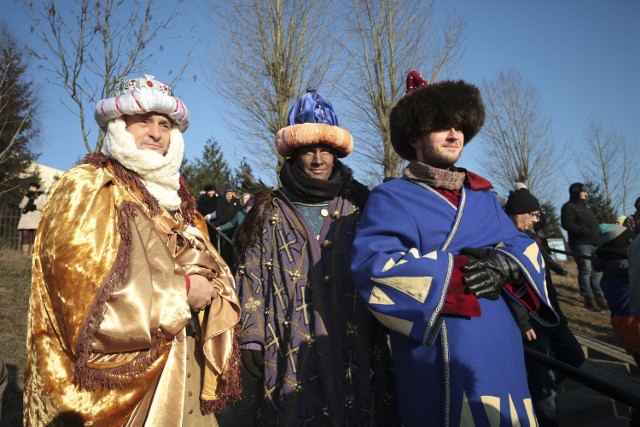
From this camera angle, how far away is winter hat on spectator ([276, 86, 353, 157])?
259cm

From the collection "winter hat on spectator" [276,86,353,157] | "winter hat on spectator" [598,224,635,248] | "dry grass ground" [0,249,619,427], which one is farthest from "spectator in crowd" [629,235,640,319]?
"dry grass ground" [0,249,619,427]

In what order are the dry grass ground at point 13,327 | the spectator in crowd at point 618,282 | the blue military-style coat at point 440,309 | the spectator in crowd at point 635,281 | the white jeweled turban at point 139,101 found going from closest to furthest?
1. the blue military-style coat at point 440,309
2. the white jeweled turban at point 139,101
3. the spectator in crowd at point 635,281
4. the spectator in crowd at point 618,282
5. the dry grass ground at point 13,327

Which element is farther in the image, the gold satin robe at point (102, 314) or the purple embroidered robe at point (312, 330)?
the purple embroidered robe at point (312, 330)

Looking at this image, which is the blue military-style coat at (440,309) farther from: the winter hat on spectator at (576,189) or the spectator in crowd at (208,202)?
the spectator in crowd at (208,202)

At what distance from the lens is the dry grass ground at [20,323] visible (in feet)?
12.6

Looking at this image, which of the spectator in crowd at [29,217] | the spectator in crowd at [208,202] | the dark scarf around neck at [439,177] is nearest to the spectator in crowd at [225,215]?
the spectator in crowd at [208,202]

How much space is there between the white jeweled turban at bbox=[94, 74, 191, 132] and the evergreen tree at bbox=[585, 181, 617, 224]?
22418 millimetres

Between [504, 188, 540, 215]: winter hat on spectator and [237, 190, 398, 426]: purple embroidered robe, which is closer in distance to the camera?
[237, 190, 398, 426]: purple embroidered robe

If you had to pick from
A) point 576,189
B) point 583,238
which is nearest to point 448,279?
point 583,238

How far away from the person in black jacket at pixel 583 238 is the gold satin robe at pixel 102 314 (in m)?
7.91

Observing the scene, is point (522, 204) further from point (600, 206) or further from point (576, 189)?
point (600, 206)

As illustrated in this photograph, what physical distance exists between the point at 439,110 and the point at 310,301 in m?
1.17

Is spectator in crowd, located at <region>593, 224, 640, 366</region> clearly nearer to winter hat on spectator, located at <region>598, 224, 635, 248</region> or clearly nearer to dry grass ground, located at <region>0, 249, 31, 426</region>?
winter hat on spectator, located at <region>598, 224, 635, 248</region>

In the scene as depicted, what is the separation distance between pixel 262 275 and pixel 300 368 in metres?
0.55
